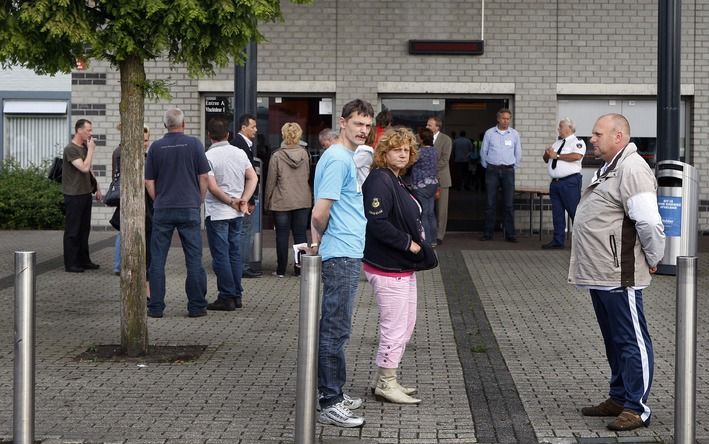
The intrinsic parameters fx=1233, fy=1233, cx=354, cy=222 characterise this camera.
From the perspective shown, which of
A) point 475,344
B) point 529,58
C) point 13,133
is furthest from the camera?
point 13,133

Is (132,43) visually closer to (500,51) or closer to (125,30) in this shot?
(125,30)

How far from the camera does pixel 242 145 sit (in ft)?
42.8

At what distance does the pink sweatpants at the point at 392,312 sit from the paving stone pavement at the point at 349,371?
1.08ft

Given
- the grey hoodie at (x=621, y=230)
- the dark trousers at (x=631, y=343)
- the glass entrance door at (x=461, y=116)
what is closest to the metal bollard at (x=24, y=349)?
the grey hoodie at (x=621, y=230)

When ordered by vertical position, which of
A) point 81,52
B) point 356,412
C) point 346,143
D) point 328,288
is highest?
point 81,52

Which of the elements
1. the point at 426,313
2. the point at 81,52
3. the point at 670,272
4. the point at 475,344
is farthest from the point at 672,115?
the point at 81,52

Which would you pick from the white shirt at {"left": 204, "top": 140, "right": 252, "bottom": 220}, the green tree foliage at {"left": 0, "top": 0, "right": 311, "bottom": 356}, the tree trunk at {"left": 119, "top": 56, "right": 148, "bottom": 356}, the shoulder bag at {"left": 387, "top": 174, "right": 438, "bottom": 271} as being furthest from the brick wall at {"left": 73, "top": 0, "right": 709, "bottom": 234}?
the shoulder bag at {"left": 387, "top": 174, "right": 438, "bottom": 271}

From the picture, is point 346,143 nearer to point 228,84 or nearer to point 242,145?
point 242,145

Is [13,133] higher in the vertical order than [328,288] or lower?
higher

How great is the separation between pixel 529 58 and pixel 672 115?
632cm

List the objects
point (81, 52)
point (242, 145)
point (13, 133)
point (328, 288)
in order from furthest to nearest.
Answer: point (13, 133) → point (242, 145) → point (81, 52) → point (328, 288)

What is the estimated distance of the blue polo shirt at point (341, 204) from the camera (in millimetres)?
7074

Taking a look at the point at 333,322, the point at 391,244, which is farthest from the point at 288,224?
the point at 333,322

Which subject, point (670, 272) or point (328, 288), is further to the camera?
point (670, 272)
